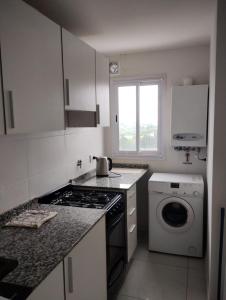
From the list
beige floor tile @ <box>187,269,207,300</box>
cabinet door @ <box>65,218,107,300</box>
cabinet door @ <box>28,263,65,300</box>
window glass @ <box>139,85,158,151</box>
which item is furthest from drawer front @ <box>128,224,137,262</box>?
cabinet door @ <box>28,263,65,300</box>

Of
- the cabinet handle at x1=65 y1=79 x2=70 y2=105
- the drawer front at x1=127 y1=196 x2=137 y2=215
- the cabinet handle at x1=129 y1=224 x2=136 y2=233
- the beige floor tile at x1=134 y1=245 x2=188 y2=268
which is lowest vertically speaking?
the beige floor tile at x1=134 y1=245 x2=188 y2=268

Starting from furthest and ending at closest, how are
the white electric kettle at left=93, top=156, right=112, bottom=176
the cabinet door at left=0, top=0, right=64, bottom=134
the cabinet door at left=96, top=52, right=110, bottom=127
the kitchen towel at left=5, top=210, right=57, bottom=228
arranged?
1. the white electric kettle at left=93, top=156, right=112, bottom=176
2. the cabinet door at left=96, top=52, right=110, bottom=127
3. the kitchen towel at left=5, top=210, right=57, bottom=228
4. the cabinet door at left=0, top=0, right=64, bottom=134

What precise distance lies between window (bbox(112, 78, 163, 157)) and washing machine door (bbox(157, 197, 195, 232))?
71cm

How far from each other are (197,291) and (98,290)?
108cm

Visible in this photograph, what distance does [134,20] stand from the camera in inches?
82.4

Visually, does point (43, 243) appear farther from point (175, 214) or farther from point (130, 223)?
point (175, 214)

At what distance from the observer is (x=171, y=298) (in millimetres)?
2170

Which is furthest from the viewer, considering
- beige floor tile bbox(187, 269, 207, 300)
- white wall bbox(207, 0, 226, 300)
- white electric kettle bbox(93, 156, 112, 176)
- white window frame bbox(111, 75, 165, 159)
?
white window frame bbox(111, 75, 165, 159)

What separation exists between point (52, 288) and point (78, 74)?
1459 millimetres

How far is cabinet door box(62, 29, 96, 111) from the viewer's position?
1779mm

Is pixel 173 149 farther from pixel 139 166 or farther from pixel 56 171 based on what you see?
pixel 56 171

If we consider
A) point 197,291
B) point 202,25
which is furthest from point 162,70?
point 197,291

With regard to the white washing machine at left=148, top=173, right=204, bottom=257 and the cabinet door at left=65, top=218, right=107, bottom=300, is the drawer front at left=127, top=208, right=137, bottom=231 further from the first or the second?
the cabinet door at left=65, top=218, right=107, bottom=300

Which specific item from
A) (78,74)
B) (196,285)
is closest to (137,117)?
(78,74)
